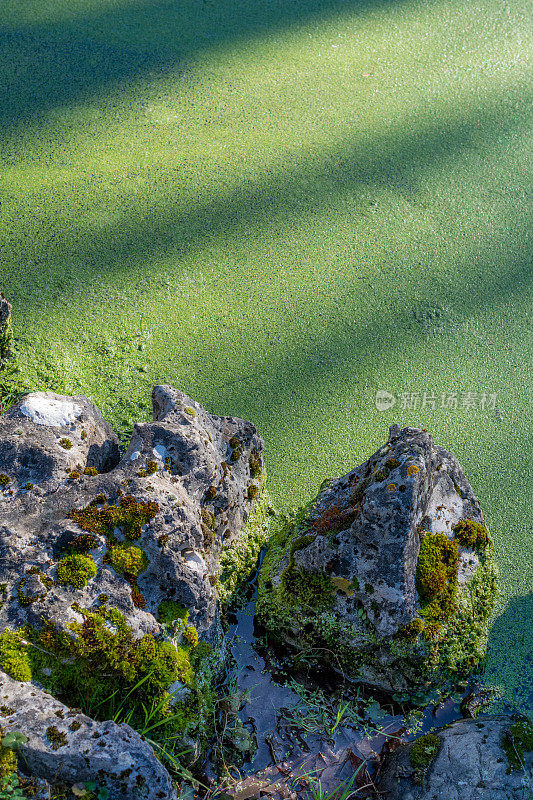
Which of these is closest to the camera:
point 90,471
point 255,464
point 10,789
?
point 10,789

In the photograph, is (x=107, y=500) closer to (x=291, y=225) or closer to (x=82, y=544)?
(x=82, y=544)

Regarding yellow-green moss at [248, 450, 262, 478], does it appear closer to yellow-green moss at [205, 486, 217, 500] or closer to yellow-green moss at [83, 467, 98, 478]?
yellow-green moss at [205, 486, 217, 500]

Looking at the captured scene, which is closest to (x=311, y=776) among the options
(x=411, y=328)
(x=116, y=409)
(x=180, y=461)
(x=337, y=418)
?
(x=180, y=461)

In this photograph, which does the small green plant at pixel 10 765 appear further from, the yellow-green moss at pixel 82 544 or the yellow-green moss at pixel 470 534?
the yellow-green moss at pixel 470 534

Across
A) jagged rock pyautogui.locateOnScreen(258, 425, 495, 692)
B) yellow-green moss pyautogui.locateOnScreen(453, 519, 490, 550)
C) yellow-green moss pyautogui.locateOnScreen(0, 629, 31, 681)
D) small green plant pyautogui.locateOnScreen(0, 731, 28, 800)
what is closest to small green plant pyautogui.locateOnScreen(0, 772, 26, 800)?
small green plant pyautogui.locateOnScreen(0, 731, 28, 800)

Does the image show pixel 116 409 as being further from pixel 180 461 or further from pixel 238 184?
pixel 238 184

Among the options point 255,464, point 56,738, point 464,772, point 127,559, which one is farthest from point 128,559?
point 464,772
